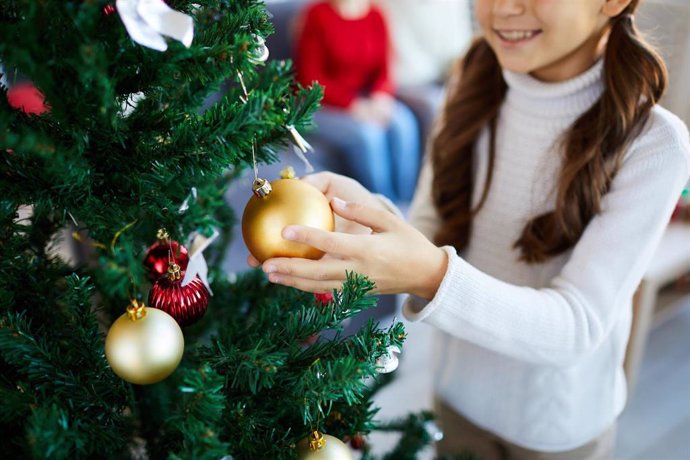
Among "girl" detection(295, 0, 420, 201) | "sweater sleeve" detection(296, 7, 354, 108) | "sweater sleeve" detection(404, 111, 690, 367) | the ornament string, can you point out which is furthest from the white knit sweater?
"sweater sleeve" detection(296, 7, 354, 108)

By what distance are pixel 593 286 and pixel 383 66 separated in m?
2.31

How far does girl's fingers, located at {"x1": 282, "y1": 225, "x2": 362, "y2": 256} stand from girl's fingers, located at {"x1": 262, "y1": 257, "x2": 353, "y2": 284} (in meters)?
0.02

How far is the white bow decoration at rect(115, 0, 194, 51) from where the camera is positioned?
42cm

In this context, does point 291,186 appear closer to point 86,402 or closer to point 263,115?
point 263,115

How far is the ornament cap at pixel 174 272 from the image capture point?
1.81 feet

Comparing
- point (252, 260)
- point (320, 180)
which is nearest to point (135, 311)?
point (252, 260)

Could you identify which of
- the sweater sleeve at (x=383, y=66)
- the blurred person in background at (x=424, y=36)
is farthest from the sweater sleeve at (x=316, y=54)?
the blurred person in background at (x=424, y=36)

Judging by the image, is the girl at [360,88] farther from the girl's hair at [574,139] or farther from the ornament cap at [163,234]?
the ornament cap at [163,234]

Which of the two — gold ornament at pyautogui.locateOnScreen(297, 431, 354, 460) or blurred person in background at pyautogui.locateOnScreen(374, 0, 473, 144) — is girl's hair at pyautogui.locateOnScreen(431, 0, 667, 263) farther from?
blurred person in background at pyautogui.locateOnScreen(374, 0, 473, 144)

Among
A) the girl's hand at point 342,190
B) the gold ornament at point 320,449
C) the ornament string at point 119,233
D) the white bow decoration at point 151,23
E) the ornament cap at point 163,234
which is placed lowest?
the gold ornament at point 320,449

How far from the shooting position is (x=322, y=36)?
2682 millimetres

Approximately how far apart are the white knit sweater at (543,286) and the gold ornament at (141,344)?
300mm

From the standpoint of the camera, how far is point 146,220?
56cm

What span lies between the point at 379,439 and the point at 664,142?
1.26 meters
